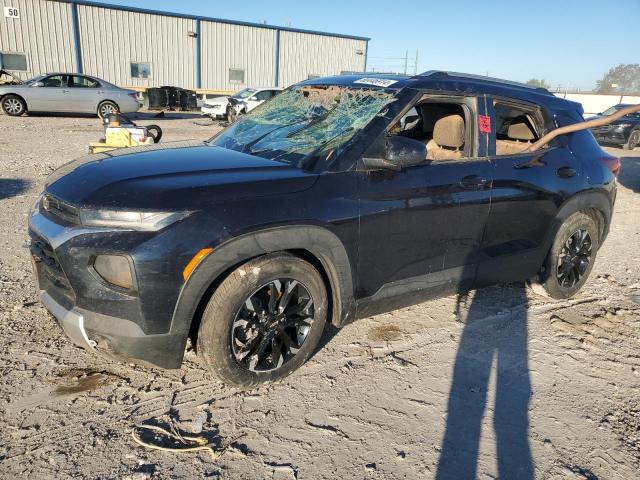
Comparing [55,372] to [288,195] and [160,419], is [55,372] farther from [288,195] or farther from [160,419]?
[288,195]

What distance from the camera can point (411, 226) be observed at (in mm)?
3281

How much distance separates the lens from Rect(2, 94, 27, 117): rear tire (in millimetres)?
17281

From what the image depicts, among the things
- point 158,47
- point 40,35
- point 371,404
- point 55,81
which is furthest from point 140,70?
point 371,404

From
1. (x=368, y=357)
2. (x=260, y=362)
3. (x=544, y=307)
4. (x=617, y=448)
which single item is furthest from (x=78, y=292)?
(x=544, y=307)

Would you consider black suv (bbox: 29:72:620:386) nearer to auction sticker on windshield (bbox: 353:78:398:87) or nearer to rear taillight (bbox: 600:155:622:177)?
auction sticker on windshield (bbox: 353:78:398:87)

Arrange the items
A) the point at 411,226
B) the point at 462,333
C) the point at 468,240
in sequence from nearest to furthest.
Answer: the point at 411,226, the point at 468,240, the point at 462,333

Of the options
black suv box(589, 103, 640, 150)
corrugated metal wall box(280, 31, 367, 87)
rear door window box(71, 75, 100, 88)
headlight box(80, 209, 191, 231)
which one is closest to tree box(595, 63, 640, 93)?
corrugated metal wall box(280, 31, 367, 87)

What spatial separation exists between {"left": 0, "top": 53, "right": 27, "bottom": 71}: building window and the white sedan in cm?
1113

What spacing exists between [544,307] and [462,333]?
110cm

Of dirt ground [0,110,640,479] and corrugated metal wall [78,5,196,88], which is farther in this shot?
corrugated metal wall [78,5,196,88]

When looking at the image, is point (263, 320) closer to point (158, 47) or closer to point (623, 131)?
point (623, 131)

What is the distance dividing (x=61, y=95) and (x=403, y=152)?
1822 cm

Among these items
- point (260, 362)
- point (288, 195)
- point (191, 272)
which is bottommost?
point (260, 362)

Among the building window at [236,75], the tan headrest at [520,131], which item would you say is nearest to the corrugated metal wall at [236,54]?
the building window at [236,75]
